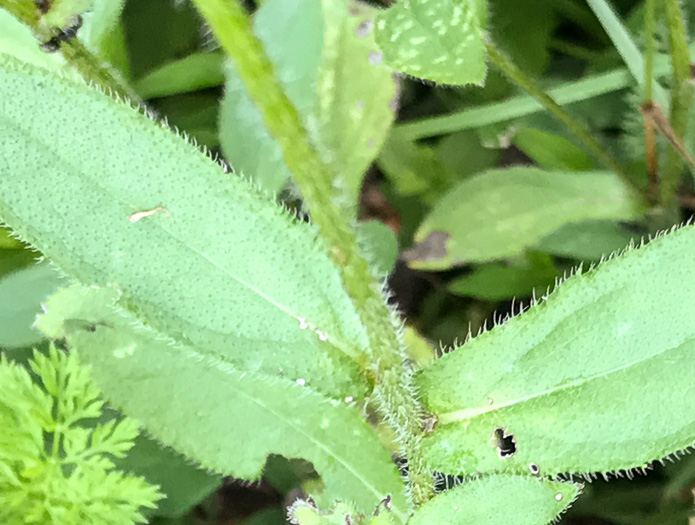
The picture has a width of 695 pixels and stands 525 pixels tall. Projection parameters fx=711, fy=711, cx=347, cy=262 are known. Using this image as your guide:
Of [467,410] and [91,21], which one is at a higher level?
[91,21]

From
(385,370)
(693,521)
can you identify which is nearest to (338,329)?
(385,370)

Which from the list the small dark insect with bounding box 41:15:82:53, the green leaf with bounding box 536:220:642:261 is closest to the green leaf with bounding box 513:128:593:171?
the green leaf with bounding box 536:220:642:261

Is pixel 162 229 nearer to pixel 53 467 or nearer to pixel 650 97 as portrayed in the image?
pixel 53 467

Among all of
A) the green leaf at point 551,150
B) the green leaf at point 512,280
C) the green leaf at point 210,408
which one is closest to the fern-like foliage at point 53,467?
the green leaf at point 210,408

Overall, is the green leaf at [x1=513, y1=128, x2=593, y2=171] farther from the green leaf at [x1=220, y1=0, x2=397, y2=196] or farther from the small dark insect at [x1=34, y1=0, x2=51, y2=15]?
the small dark insect at [x1=34, y1=0, x2=51, y2=15]

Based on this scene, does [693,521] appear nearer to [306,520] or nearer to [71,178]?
[306,520]

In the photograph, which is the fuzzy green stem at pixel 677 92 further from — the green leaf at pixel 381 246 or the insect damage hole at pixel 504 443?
the insect damage hole at pixel 504 443

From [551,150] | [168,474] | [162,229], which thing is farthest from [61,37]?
[551,150]
